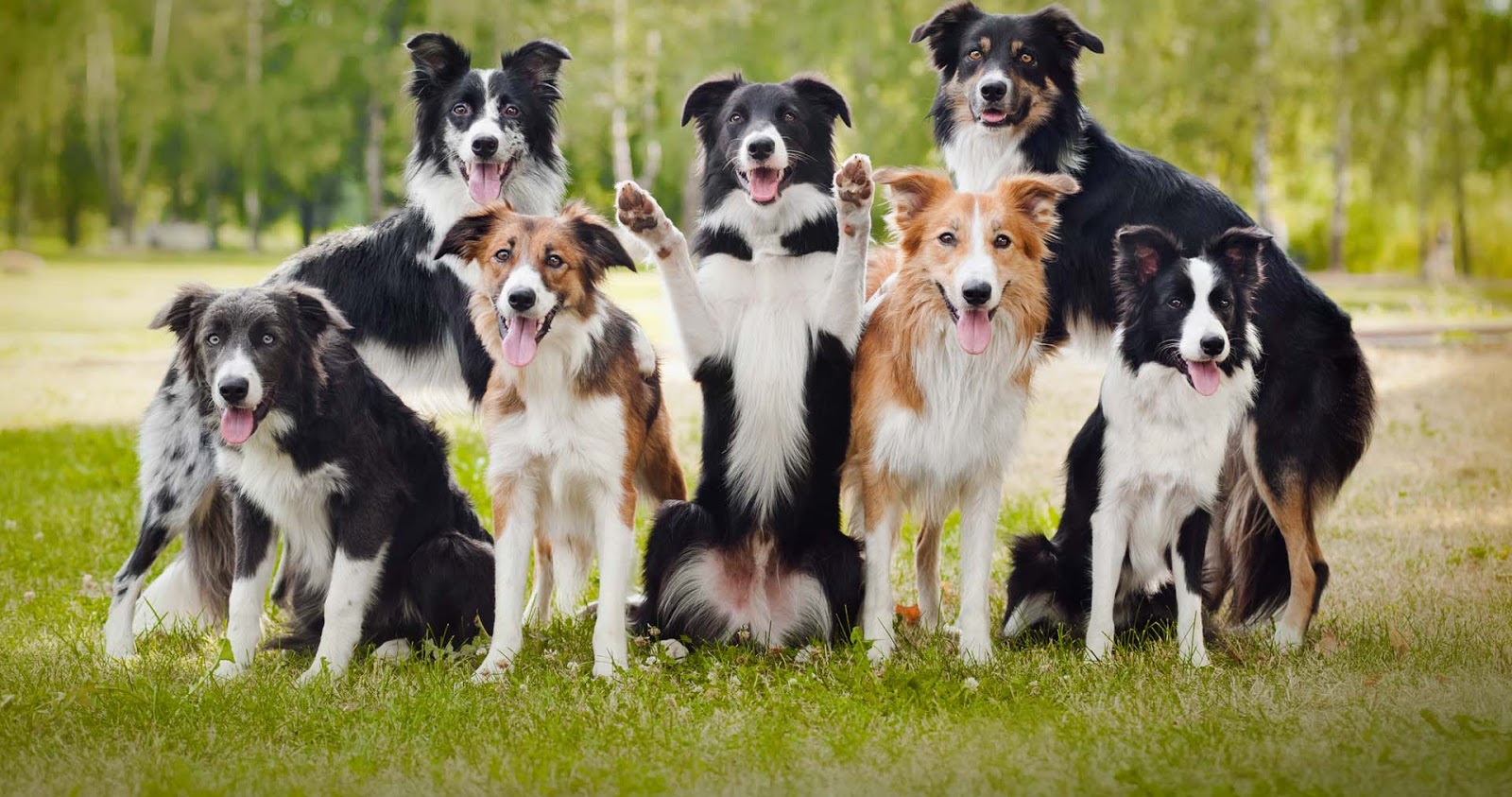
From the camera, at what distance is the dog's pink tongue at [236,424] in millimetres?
4172

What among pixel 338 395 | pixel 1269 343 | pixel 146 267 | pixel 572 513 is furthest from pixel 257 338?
pixel 146 267

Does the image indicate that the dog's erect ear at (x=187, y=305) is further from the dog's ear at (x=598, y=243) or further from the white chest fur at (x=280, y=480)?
the dog's ear at (x=598, y=243)

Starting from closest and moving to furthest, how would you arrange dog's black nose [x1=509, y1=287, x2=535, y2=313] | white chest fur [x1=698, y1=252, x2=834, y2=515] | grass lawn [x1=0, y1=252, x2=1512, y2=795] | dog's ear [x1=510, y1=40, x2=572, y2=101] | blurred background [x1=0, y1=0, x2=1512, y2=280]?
grass lawn [x1=0, y1=252, x2=1512, y2=795], dog's black nose [x1=509, y1=287, x2=535, y2=313], white chest fur [x1=698, y1=252, x2=834, y2=515], dog's ear [x1=510, y1=40, x2=572, y2=101], blurred background [x1=0, y1=0, x2=1512, y2=280]

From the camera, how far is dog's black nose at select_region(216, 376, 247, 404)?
4.09m

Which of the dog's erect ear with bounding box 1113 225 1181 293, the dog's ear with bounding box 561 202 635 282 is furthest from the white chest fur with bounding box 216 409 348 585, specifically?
the dog's erect ear with bounding box 1113 225 1181 293

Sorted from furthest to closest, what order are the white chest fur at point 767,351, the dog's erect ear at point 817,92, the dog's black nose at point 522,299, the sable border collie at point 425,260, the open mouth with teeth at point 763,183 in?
the sable border collie at point 425,260, the dog's erect ear at point 817,92, the white chest fur at point 767,351, the open mouth with teeth at point 763,183, the dog's black nose at point 522,299

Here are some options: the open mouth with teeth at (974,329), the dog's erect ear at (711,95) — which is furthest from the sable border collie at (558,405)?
the open mouth with teeth at (974,329)

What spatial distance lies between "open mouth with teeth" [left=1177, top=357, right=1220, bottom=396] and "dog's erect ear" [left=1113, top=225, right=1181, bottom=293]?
0.34 m

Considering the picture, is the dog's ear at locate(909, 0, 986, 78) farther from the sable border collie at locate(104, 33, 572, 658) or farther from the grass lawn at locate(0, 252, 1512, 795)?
the grass lawn at locate(0, 252, 1512, 795)

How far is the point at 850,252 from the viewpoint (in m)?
4.34

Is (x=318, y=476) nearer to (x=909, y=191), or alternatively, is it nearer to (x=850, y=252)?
(x=850, y=252)

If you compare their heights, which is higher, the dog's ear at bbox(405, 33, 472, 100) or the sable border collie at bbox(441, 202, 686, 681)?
the dog's ear at bbox(405, 33, 472, 100)

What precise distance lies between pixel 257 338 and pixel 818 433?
198 centimetres

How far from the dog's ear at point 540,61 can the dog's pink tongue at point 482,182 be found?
1.57 feet
